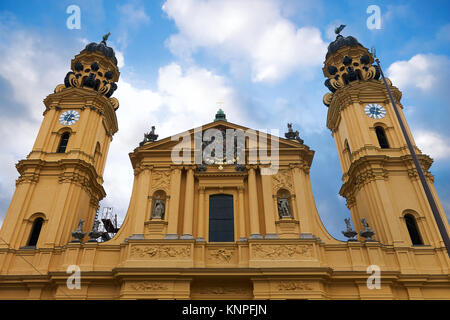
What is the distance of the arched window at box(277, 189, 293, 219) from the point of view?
54.4 feet

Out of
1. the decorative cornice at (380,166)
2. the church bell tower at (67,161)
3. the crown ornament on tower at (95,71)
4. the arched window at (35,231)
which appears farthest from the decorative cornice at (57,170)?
the decorative cornice at (380,166)

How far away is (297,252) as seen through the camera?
15.0 m

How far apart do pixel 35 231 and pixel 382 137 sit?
19892 mm

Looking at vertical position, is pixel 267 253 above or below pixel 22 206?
below

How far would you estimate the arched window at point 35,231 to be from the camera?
56.0 ft

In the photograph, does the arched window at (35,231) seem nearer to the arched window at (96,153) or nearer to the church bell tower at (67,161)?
the church bell tower at (67,161)

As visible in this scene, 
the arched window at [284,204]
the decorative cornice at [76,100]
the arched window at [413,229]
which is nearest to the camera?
the arched window at [284,204]

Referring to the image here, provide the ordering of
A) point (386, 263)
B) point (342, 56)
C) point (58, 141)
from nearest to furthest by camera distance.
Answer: point (386, 263) < point (58, 141) < point (342, 56)

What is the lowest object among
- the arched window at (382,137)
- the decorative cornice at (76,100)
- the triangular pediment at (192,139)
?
the triangular pediment at (192,139)

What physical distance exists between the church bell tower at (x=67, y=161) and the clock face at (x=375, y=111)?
16.4 meters

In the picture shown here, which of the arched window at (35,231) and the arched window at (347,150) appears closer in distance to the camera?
the arched window at (35,231)
